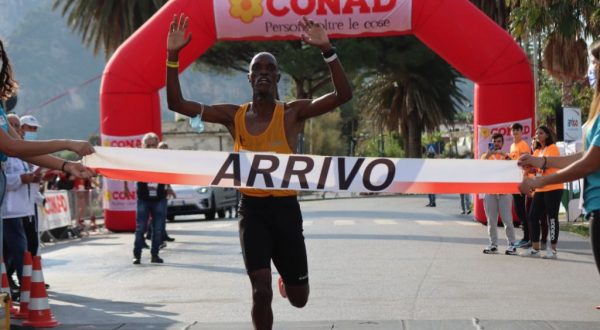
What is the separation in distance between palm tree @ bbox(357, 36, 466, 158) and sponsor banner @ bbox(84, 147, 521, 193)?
28.8 metres

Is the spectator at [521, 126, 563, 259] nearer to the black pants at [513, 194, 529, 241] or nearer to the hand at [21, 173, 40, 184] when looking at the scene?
the black pants at [513, 194, 529, 241]

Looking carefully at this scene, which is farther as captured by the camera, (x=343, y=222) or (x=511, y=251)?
(x=343, y=222)

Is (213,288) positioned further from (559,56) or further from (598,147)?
(559,56)

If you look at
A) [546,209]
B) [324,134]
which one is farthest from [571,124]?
[324,134]

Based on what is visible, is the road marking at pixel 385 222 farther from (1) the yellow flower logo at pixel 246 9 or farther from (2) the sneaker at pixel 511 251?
(2) the sneaker at pixel 511 251

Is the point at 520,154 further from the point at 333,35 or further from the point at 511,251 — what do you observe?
the point at 333,35

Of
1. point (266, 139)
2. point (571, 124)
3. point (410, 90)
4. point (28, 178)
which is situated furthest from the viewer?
point (410, 90)

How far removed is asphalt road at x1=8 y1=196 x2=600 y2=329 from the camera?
8.35 m

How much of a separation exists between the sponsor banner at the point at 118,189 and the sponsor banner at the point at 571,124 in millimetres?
9751

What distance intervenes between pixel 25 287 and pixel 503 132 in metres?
12.4

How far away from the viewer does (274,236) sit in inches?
241

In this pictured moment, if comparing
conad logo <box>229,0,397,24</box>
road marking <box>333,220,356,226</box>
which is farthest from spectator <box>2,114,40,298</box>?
road marking <box>333,220,356,226</box>

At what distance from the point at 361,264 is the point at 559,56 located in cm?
1548

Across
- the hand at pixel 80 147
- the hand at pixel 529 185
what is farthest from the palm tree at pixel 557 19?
the hand at pixel 80 147
